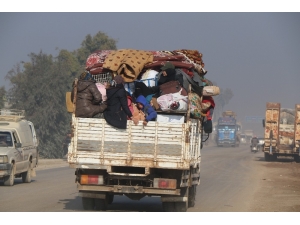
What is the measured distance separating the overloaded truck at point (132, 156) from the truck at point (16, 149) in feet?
24.4

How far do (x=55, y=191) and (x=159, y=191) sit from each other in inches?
275

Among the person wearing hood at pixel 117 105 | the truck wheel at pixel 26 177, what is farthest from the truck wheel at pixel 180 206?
the truck wheel at pixel 26 177

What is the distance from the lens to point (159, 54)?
15.1 meters

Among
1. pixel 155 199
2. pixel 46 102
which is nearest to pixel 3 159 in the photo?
pixel 155 199

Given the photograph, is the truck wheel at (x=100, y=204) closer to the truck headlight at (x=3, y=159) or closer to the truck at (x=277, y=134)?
the truck headlight at (x=3, y=159)

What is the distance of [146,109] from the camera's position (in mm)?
13414

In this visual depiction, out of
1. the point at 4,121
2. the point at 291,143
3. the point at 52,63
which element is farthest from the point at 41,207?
the point at 52,63

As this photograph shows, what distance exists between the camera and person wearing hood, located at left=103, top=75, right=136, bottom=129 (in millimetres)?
12984

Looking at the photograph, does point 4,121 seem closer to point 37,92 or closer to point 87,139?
point 87,139

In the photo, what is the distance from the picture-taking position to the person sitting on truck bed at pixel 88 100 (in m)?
13.4

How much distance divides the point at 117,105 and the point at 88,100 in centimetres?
63

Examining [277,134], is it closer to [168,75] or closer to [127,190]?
[168,75]

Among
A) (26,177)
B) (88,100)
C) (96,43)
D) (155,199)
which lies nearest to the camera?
(88,100)

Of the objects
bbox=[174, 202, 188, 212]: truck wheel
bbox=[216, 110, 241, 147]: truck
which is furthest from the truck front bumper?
bbox=[216, 110, 241, 147]: truck
